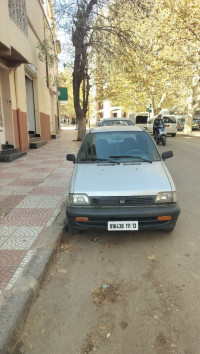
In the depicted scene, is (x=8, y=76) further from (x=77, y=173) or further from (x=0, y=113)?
(x=77, y=173)

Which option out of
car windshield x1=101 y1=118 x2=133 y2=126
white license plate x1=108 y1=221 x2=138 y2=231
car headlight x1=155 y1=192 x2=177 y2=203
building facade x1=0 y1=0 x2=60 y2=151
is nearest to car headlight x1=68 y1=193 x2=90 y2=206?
→ white license plate x1=108 y1=221 x2=138 y2=231

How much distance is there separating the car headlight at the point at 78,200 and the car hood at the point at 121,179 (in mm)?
58

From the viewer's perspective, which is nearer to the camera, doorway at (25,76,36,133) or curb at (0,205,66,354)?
curb at (0,205,66,354)

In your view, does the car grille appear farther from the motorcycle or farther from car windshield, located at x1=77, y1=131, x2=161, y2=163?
the motorcycle

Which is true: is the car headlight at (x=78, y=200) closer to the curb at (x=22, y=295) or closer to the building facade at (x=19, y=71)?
Answer: the curb at (x=22, y=295)

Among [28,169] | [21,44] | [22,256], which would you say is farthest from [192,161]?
[22,256]

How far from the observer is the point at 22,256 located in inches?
128

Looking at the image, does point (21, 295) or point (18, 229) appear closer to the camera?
point (21, 295)

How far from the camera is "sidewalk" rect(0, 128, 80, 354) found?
7.82 ft

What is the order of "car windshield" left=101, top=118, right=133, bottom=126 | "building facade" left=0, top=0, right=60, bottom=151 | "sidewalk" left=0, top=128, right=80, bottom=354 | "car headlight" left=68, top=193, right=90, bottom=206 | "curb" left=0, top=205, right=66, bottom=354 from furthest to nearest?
"car windshield" left=101, top=118, right=133, bottom=126 → "building facade" left=0, top=0, right=60, bottom=151 → "car headlight" left=68, top=193, right=90, bottom=206 → "sidewalk" left=0, top=128, right=80, bottom=354 → "curb" left=0, top=205, right=66, bottom=354

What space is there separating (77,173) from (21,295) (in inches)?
77.2

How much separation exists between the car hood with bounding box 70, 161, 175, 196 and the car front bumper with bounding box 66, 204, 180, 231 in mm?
209

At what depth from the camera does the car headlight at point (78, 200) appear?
3.56m

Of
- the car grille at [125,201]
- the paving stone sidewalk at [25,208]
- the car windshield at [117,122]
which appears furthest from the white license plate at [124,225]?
the car windshield at [117,122]
